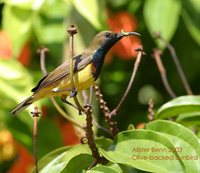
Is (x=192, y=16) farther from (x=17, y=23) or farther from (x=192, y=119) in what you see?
(x=192, y=119)

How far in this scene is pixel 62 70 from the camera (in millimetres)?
1157

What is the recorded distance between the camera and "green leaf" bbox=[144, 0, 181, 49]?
181 centimetres

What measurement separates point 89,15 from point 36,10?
0.16 meters

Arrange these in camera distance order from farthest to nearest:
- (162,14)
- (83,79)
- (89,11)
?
(162,14) → (89,11) → (83,79)

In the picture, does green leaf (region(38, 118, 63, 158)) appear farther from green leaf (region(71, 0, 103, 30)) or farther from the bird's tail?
the bird's tail

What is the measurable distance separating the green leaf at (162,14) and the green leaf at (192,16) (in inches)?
1.9

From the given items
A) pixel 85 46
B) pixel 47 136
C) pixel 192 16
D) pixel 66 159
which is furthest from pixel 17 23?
pixel 66 159

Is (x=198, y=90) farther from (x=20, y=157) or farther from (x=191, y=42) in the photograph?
(x=20, y=157)

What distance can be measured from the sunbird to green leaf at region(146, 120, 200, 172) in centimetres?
14

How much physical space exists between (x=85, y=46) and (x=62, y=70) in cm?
55

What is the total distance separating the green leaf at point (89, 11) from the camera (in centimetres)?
168

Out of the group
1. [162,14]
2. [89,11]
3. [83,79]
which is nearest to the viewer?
[83,79]

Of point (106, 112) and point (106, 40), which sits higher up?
point (106, 40)

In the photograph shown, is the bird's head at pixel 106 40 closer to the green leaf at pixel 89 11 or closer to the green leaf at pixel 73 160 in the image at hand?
the green leaf at pixel 73 160
